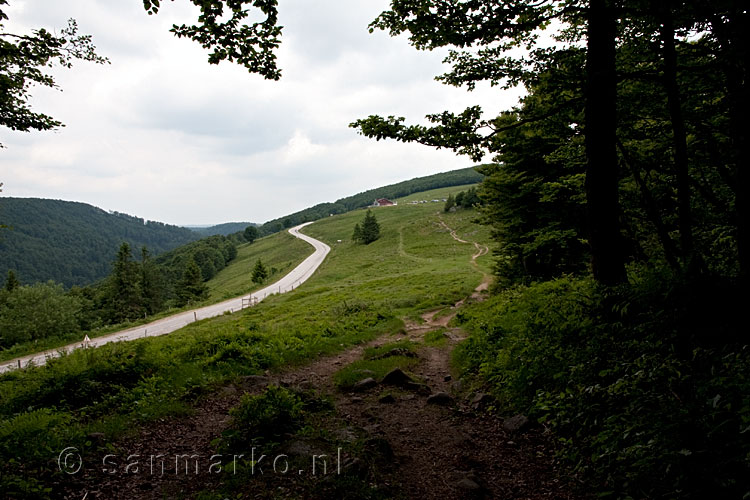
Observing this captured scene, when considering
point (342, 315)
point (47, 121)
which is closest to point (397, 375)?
point (47, 121)

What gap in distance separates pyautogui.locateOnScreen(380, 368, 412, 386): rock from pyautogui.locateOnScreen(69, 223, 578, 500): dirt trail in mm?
227

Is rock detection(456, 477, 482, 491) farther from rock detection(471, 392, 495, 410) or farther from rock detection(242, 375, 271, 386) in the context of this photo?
rock detection(242, 375, 271, 386)

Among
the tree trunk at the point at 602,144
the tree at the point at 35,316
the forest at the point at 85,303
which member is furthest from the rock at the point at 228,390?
the tree at the point at 35,316

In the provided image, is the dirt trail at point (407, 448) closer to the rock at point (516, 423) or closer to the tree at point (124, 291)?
the rock at point (516, 423)

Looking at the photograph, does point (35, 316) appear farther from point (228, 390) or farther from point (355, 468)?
point (355, 468)

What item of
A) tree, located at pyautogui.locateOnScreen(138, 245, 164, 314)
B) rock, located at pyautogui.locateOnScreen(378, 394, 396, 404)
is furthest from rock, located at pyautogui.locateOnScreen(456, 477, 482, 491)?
tree, located at pyautogui.locateOnScreen(138, 245, 164, 314)

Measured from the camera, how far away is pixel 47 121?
8.51m

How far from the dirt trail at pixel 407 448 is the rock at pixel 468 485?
12mm

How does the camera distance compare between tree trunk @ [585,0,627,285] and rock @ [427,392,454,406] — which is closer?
tree trunk @ [585,0,627,285]

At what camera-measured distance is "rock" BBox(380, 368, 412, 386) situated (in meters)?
8.71

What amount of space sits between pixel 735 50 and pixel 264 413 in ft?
26.9

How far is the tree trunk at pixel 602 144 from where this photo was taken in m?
5.98

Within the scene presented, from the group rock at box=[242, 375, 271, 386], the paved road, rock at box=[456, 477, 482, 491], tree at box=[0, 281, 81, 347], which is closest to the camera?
rock at box=[456, 477, 482, 491]

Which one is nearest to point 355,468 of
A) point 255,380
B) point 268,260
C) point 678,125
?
point 255,380
